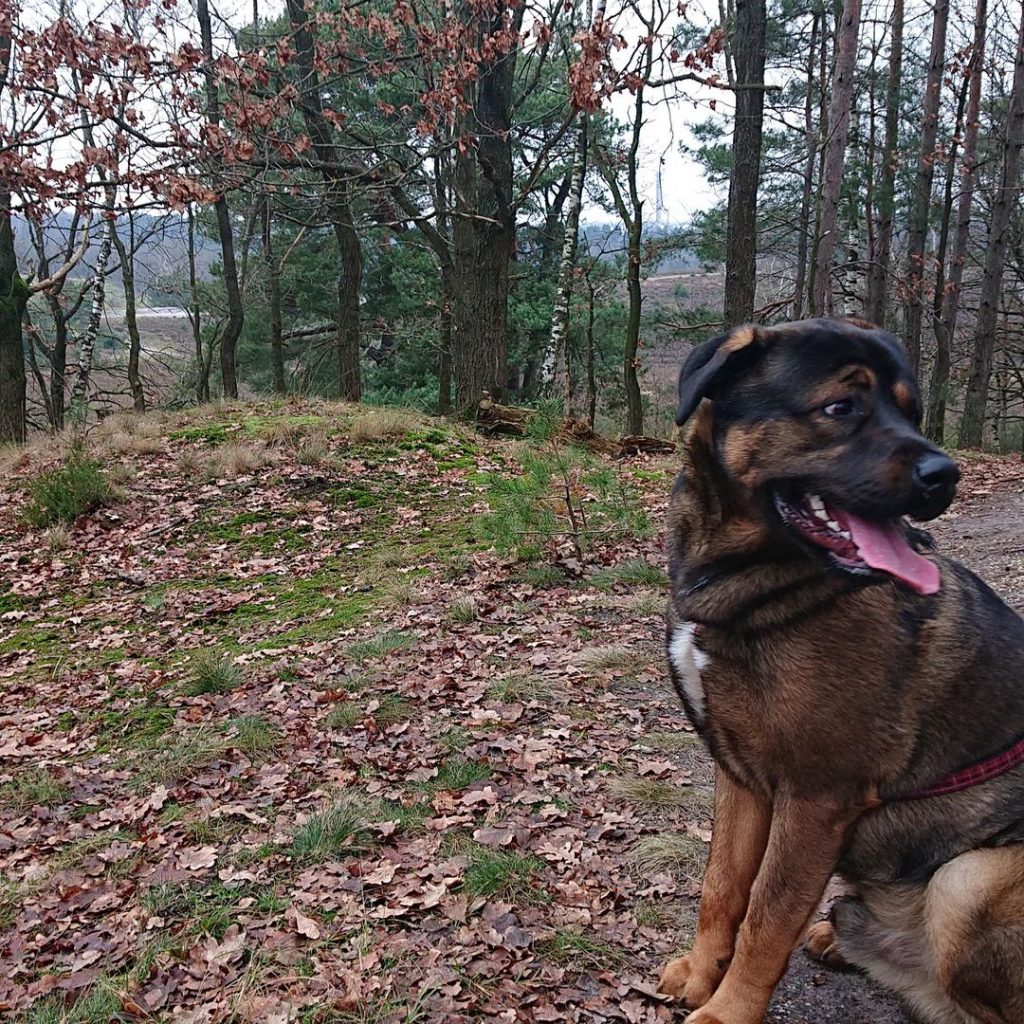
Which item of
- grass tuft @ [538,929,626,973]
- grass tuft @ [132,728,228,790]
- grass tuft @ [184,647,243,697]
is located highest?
grass tuft @ [538,929,626,973]

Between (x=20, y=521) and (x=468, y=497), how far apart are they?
5050 mm

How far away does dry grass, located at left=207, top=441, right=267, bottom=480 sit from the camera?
10172mm

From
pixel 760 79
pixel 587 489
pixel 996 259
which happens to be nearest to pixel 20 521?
pixel 587 489

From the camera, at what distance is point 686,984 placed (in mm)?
2561

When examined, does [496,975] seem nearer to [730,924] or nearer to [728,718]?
[730,924]

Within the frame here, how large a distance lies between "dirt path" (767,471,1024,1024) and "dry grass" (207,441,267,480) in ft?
25.6

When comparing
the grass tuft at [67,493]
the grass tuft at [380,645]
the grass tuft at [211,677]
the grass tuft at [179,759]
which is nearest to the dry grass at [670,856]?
the grass tuft at [179,759]

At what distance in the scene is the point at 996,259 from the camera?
1638 centimetres

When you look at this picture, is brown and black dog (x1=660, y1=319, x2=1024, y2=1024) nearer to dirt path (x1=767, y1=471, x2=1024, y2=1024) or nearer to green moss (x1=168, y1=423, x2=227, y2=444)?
dirt path (x1=767, y1=471, x2=1024, y2=1024)

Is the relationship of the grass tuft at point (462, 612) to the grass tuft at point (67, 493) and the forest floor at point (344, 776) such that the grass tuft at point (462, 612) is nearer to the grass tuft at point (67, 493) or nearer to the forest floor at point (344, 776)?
the forest floor at point (344, 776)

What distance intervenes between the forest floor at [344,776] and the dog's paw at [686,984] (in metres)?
0.06

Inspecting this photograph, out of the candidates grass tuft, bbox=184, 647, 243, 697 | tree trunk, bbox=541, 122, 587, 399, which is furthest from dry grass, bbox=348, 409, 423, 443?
grass tuft, bbox=184, 647, 243, 697

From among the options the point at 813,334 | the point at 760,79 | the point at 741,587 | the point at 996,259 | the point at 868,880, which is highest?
the point at 760,79

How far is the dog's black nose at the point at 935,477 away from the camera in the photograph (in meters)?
2.06
